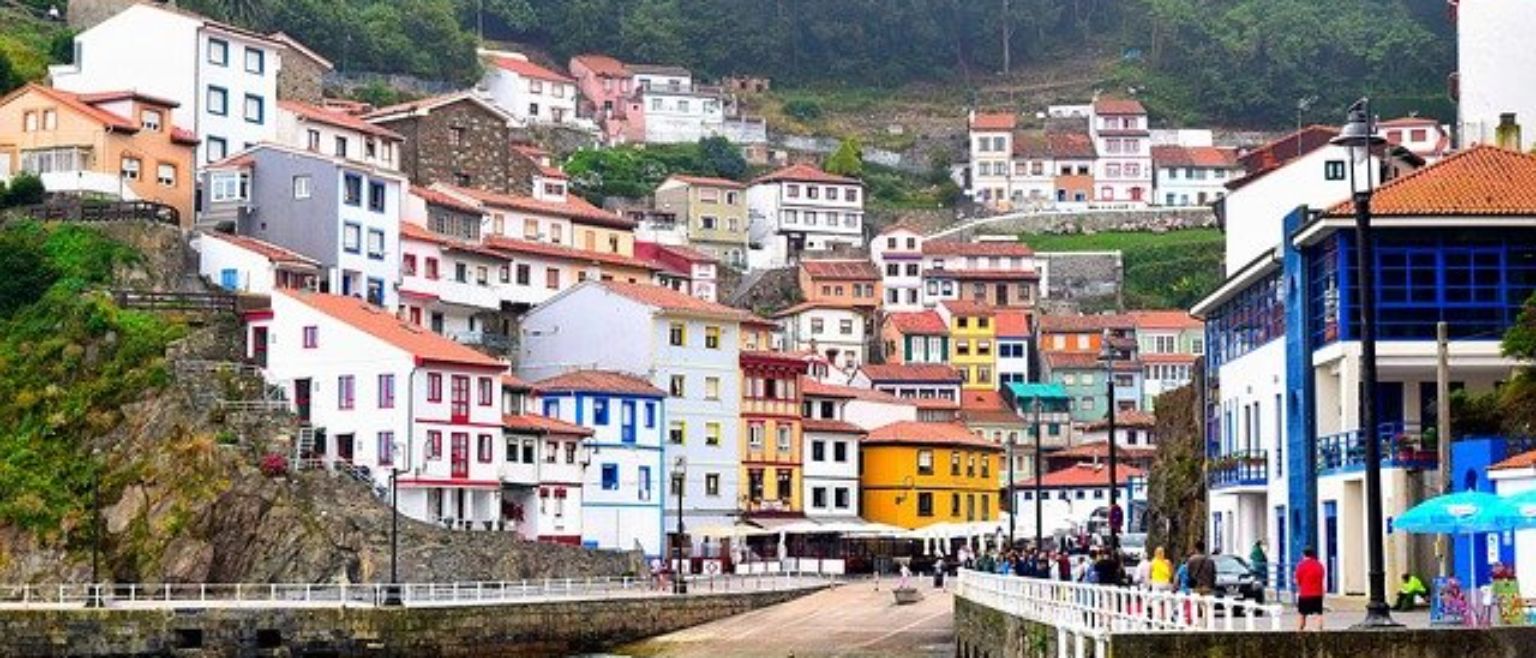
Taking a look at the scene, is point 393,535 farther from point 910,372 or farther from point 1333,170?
point 910,372

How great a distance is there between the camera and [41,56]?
121688 millimetres

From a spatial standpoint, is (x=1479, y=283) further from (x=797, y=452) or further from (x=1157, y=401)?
(x=797, y=452)

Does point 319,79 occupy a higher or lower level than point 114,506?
higher

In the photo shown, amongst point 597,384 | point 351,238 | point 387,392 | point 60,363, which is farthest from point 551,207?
point 60,363

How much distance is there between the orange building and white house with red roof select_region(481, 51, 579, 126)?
82874mm

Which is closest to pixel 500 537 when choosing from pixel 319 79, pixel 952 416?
pixel 319 79

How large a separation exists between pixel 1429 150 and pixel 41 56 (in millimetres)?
76500

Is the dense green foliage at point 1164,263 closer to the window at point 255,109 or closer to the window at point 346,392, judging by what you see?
the window at point 255,109

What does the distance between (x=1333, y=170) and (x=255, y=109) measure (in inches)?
2076

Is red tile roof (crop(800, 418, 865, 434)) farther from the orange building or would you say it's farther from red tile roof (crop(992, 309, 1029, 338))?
red tile roof (crop(992, 309, 1029, 338))

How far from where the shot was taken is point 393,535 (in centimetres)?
7912

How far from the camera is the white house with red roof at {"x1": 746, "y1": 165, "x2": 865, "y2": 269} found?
170m

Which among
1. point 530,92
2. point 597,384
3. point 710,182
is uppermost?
point 530,92

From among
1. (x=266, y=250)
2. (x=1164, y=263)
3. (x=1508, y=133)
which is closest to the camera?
(x=1508, y=133)
